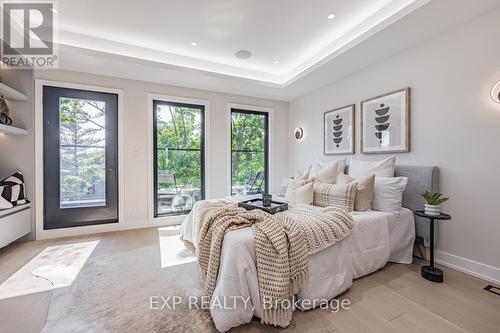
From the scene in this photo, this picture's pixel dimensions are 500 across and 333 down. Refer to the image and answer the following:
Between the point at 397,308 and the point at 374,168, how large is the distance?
1.60 metres

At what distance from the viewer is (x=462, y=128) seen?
2266 millimetres

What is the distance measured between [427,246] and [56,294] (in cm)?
378

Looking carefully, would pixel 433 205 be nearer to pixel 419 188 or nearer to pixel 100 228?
pixel 419 188

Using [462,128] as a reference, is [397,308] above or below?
below

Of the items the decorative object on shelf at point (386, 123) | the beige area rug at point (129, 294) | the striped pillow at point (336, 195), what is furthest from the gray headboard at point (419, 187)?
the beige area rug at point (129, 294)

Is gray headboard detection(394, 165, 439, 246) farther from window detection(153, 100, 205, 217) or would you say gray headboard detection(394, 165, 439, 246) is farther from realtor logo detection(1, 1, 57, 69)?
realtor logo detection(1, 1, 57, 69)

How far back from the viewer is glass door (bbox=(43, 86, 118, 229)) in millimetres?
3270

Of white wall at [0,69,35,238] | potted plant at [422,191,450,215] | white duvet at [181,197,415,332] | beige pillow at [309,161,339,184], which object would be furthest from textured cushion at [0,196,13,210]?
potted plant at [422,191,450,215]

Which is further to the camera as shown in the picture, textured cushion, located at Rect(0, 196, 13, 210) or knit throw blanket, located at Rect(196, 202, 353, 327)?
textured cushion, located at Rect(0, 196, 13, 210)

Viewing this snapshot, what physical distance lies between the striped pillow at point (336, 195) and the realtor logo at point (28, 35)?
3.64 metres

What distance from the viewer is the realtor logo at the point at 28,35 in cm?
234

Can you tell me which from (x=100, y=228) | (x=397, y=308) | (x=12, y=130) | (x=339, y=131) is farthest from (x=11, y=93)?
(x=397, y=308)

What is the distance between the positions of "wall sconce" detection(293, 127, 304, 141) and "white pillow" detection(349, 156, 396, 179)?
66.5 inches

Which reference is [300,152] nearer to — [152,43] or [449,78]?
[449,78]
